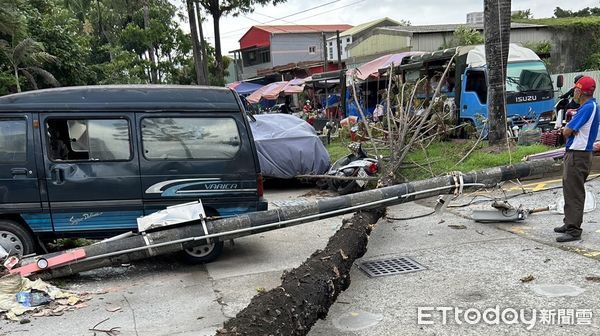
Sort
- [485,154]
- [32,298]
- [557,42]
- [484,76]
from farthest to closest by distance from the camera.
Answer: [557,42] → [484,76] → [485,154] → [32,298]

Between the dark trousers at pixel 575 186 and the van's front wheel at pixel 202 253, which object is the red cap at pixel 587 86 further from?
the van's front wheel at pixel 202 253

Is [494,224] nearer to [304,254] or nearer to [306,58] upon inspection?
[304,254]

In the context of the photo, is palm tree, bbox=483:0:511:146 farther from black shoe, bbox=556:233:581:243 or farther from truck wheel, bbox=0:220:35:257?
truck wheel, bbox=0:220:35:257

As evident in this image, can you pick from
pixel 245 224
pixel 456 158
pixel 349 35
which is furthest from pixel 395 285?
pixel 349 35

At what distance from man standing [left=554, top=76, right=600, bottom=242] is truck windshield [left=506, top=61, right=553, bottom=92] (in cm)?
787

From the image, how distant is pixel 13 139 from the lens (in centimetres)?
577

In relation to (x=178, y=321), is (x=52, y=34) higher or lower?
higher

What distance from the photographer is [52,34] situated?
20.4 meters

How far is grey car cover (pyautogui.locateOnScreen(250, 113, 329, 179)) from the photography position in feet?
35.0

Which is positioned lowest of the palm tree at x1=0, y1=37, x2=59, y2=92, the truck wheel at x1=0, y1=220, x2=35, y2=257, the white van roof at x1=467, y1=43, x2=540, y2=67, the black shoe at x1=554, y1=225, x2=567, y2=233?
the black shoe at x1=554, y1=225, x2=567, y2=233

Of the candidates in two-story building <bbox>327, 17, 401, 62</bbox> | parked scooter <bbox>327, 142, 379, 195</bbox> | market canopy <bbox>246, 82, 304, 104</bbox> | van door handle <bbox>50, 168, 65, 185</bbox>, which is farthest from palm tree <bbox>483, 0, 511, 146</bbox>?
two-story building <bbox>327, 17, 401, 62</bbox>

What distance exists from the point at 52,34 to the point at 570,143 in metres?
20.4

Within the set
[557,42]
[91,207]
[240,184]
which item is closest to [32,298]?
[91,207]

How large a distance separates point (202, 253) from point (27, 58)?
525 inches
